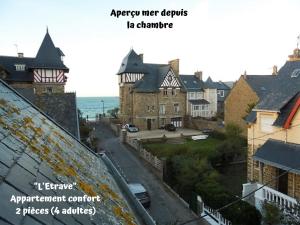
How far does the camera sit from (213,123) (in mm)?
41719

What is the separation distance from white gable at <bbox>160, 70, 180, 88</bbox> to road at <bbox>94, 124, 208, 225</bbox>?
13.9 m

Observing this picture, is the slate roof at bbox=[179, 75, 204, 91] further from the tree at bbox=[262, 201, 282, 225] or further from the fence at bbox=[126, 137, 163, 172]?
the tree at bbox=[262, 201, 282, 225]

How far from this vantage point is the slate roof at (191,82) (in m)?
50.5

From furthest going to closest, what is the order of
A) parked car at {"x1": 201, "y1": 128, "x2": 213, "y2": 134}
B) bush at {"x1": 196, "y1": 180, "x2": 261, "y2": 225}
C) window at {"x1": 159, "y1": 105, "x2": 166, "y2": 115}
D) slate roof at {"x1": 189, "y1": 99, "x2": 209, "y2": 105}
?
1. slate roof at {"x1": 189, "y1": 99, "x2": 209, "y2": 105}
2. window at {"x1": 159, "y1": 105, "x2": 166, "y2": 115}
3. parked car at {"x1": 201, "y1": 128, "x2": 213, "y2": 134}
4. bush at {"x1": 196, "y1": 180, "x2": 261, "y2": 225}

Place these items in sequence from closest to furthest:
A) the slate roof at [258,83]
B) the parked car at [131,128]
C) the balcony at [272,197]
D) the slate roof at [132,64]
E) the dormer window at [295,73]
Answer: the balcony at [272,197]
the dormer window at [295,73]
the slate roof at [258,83]
the parked car at [131,128]
the slate roof at [132,64]

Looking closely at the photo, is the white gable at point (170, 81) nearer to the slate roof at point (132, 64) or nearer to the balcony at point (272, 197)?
the slate roof at point (132, 64)

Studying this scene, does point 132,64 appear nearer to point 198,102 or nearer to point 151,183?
point 198,102

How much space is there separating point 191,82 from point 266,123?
3494 centimetres

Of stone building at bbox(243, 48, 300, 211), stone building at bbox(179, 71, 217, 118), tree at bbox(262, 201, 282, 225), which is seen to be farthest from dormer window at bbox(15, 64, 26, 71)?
tree at bbox(262, 201, 282, 225)

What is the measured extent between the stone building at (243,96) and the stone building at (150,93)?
979cm

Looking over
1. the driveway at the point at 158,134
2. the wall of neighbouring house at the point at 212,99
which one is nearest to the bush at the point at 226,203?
the driveway at the point at 158,134

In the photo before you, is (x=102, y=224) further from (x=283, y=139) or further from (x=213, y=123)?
(x=213, y=123)

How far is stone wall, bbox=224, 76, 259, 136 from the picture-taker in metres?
36.8

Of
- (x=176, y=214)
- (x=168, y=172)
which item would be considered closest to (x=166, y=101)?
(x=168, y=172)
